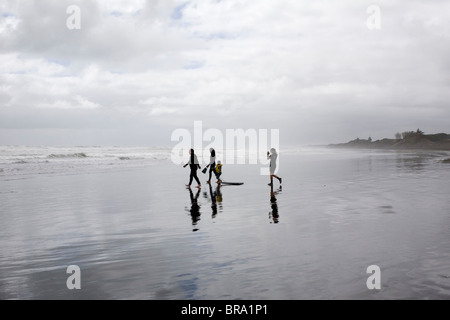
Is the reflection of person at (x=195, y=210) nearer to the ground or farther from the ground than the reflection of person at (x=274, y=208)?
nearer to the ground

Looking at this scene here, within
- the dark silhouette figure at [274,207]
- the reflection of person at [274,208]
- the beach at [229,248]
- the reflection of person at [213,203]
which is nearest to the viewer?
the beach at [229,248]

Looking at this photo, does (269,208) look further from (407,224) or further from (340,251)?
(340,251)

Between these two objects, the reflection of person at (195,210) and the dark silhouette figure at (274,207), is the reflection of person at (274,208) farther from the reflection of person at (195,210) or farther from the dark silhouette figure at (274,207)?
the reflection of person at (195,210)

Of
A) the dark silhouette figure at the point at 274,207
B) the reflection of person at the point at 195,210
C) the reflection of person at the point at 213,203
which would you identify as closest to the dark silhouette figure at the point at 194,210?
the reflection of person at the point at 195,210

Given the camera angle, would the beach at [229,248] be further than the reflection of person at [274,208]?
No

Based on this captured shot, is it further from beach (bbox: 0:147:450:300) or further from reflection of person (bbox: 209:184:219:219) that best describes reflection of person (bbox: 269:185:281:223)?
reflection of person (bbox: 209:184:219:219)

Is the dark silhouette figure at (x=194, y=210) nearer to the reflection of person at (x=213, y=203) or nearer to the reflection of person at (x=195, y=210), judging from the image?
the reflection of person at (x=195, y=210)

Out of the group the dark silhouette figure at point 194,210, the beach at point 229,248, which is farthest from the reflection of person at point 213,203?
the dark silhouette figure at point 194,210

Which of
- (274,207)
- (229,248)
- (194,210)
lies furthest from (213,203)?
(229,248)

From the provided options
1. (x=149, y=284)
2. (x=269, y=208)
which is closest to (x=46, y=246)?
(x=149, y=284)

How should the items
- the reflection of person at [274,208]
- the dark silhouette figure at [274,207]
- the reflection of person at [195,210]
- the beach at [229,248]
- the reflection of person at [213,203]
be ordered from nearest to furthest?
the beach at [229,248] → the dark silhouette figure at [274,207] → the reflection of person at [274,208] → the reflection of person at [195,210] → the reflection of person at [213,203]

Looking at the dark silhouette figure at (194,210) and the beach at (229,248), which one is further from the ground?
the beach at (229,248)

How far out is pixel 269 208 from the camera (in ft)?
41.9
